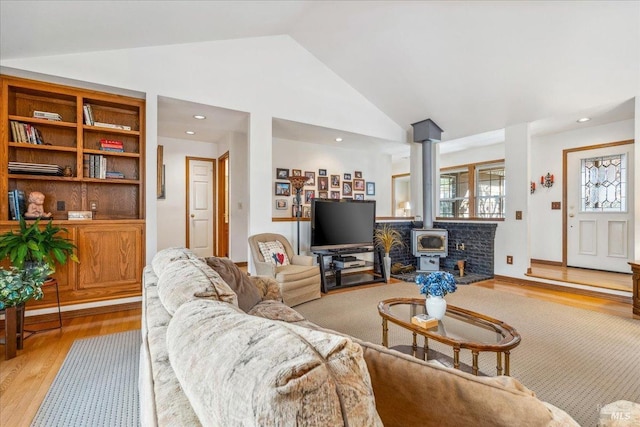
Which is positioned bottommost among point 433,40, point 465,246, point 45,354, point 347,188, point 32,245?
point 45,354

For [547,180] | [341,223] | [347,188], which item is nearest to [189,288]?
[341,223]

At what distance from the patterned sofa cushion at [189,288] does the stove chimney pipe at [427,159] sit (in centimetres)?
472

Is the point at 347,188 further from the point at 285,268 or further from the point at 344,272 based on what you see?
the point at 285,268

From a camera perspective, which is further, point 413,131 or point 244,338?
point 413,131

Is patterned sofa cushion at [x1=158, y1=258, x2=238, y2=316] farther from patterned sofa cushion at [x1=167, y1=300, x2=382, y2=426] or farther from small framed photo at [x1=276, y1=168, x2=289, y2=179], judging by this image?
small framed photo at [x1=276, y1=168, x2=289, y2=179]

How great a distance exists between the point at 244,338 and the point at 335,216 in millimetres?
3994

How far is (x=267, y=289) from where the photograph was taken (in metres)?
2.39

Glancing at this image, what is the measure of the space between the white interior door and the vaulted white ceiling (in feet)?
2.62

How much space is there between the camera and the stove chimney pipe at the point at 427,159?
17.3ft

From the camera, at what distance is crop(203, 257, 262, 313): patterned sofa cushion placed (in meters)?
1.99

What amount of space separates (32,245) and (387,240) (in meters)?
4.22

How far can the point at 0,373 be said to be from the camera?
2.02 metres

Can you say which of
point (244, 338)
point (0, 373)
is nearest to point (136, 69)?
point (0, 373)

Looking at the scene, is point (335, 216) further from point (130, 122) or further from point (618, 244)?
point (618, 244)
